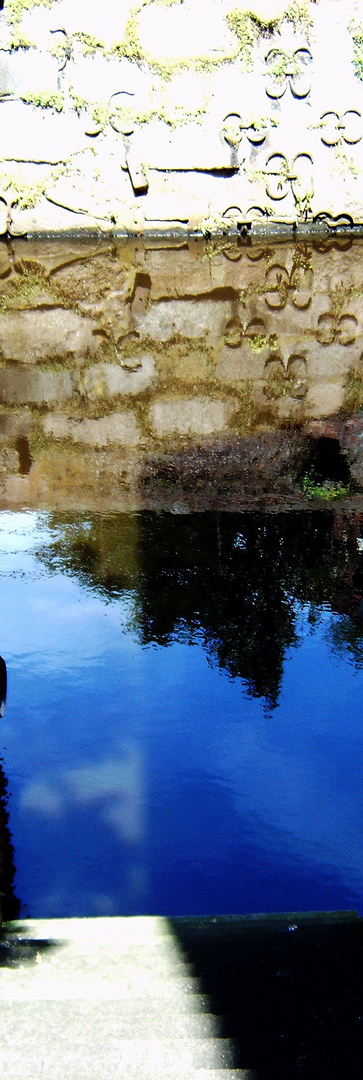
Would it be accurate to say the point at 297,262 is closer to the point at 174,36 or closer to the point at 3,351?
the point at 174,36

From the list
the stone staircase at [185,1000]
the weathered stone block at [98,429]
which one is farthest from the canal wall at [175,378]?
the stone staircase at [185,1000]

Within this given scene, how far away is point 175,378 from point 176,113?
6.44m

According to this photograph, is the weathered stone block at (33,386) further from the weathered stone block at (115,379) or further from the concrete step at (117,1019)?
the concrete step at (117,1019)

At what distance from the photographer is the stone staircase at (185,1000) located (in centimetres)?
137

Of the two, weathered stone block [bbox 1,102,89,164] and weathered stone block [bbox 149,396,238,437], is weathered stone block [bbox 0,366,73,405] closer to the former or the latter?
weathered stone block [bbox 149,396,238,437]

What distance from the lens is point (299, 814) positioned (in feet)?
8.29

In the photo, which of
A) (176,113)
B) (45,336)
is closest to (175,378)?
(45,336)

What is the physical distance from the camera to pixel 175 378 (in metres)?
6.28

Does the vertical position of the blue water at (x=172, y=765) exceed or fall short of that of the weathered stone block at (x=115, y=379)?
it falls short

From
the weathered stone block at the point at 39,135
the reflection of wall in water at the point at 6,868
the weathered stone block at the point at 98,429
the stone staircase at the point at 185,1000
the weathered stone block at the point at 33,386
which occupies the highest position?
the weathered stone block at the point at 39,135

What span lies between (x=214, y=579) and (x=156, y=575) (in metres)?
0.24

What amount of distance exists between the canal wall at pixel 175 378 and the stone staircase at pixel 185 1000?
3045mm

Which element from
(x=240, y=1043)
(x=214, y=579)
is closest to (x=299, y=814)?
(x=240, y=1043)

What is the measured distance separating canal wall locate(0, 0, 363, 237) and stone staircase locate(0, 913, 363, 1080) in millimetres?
10956
